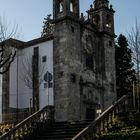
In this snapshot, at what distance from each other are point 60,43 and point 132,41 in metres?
7.49

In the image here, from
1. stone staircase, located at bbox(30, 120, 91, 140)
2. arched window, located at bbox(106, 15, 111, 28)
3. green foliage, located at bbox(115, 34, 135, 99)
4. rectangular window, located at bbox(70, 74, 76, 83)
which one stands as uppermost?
arched window, located at bbox(106, 15, 111, 28)

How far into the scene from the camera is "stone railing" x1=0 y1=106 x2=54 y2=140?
2367 cm

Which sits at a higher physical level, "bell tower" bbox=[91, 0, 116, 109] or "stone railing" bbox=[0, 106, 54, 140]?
"bell tower" bbox=[91, 0, 116, 109]

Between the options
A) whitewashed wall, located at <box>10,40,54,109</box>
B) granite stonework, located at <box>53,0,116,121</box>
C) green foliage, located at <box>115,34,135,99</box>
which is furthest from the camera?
green foliage, located at <box>115,34,135,99</box>

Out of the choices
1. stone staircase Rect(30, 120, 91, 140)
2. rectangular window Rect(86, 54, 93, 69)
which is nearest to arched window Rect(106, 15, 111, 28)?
rectangular window Rect(86, 54, 93, 69)

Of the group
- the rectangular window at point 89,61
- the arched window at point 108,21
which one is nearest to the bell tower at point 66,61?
the rectangular window at point 89,61

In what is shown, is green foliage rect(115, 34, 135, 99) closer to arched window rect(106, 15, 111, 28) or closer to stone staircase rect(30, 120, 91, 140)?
arched window rect(106, 15, 111, 28)

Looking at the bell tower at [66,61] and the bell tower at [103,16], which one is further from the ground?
the bell tower at [103,16]

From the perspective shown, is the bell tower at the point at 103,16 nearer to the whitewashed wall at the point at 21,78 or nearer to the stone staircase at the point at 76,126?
the whitewashed wall at the point at 21,78

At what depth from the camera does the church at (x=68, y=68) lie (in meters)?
39.2

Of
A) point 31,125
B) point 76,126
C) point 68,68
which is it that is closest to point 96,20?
point 68,68

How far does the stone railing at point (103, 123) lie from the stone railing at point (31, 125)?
15.5 feet

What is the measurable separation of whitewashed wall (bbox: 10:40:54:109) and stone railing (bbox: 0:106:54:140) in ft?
52.1

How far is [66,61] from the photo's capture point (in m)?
39.0
